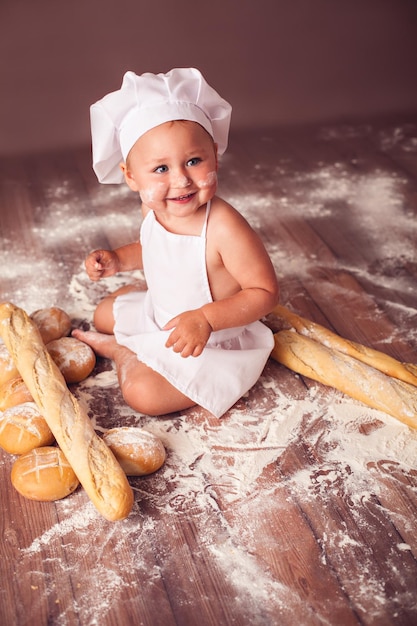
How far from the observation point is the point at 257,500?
137 centimetres

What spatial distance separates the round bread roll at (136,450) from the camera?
137cm

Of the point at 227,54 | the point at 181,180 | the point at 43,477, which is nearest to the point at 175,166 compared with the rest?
the point at 181,180

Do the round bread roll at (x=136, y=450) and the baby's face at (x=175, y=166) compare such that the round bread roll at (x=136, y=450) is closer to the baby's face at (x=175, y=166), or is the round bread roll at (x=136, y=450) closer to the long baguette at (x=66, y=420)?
the long baguette at (x=66, y=420)

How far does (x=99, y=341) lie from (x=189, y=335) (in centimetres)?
40

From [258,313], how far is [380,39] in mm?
2518

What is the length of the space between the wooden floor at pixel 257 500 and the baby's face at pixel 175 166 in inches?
18.2

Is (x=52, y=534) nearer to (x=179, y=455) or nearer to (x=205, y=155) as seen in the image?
(x=179, y=455)

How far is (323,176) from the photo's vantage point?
8.70 ft

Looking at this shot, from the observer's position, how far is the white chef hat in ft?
4.51

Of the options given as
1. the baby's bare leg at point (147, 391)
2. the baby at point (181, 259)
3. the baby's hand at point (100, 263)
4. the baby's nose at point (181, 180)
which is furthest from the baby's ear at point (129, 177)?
the baby's bare leg at point (147, 391)

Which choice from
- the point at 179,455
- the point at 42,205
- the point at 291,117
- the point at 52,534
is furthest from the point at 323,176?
the point at 52,534

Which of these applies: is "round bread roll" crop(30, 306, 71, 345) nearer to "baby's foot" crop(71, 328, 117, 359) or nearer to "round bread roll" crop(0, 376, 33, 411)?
"baby's foot" crop(71, 328, 117, 359)

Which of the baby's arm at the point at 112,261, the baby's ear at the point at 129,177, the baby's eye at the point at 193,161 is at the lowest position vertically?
the baby's arm at the point at 112,261

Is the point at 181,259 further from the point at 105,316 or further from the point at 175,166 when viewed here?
the point at 105,316
